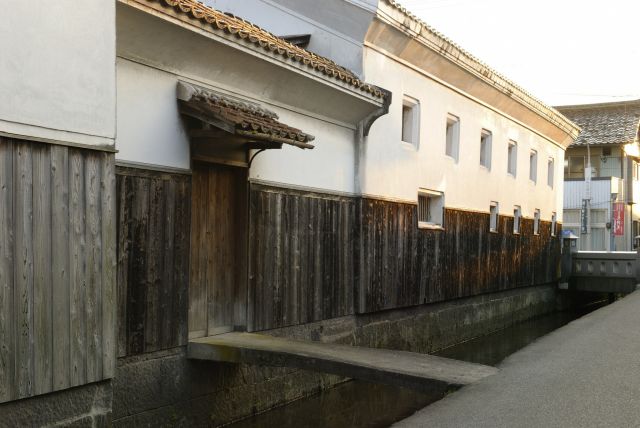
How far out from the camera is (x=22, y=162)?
5695 millimetres

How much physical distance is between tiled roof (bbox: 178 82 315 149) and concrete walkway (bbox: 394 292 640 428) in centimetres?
342

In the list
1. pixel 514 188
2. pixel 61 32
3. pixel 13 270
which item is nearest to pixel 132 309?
pixel 13 270

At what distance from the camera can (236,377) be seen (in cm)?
934

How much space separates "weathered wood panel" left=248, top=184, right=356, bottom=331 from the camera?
32.3 ft

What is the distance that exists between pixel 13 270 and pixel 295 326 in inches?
217

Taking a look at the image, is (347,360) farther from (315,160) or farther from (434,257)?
(434,257)

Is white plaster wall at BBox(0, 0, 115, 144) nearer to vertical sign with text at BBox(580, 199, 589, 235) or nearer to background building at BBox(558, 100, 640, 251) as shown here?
background building at BBox(558, 100, 640, 251)

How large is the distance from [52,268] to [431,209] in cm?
1086

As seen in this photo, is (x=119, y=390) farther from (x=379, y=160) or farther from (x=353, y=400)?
(x=379, y=160)

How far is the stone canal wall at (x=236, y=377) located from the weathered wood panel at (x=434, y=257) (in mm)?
396

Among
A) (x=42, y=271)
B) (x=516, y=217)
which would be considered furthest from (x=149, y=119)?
(x=516, y=217)

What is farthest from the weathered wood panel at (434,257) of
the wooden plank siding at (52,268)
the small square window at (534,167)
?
the wooden plank siding at (52,268)

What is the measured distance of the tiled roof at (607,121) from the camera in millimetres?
37344

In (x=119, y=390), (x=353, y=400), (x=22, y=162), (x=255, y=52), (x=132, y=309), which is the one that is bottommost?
(x=353, y=400)
